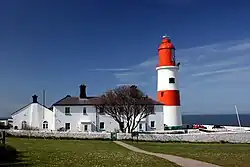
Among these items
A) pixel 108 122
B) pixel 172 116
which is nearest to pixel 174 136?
pixel 172 116

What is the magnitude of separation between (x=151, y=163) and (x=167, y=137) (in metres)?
23.1

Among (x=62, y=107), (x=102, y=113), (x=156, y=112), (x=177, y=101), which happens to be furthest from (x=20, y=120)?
(x=177, y=101)

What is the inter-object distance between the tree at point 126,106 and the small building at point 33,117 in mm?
8999

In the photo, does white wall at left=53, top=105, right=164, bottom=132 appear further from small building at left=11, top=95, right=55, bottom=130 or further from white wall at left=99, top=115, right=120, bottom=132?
small building at left=11, top=95, right=55, bottom=130

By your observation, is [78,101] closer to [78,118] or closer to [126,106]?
[78,118]

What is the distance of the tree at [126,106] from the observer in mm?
49969

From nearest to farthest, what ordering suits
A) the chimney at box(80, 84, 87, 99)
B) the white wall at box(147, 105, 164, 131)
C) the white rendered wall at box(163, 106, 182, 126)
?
1. the white wall at box(147, 105, 164, 131)
2. the white rendered wall at box(163, 106, 182, 126)
3. the chimney at box(80, 84, 87, 99)

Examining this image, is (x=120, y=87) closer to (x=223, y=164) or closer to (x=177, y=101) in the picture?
(x=177, y=101)

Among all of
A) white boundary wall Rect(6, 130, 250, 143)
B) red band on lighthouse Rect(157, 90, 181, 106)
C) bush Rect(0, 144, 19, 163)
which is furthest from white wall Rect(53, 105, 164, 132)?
bush Rect(0, 144, 19, 163)

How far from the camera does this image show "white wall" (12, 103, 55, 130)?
180 feet

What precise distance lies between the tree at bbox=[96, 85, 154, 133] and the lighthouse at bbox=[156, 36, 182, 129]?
347 centimetres

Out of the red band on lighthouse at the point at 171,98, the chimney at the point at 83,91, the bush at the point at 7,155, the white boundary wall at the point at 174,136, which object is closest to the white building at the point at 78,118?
the red band on lighthouse at the point at 171,98

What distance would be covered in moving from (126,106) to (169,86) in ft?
28.2

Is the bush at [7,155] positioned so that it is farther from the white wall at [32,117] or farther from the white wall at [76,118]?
the white wall at [32,117]
